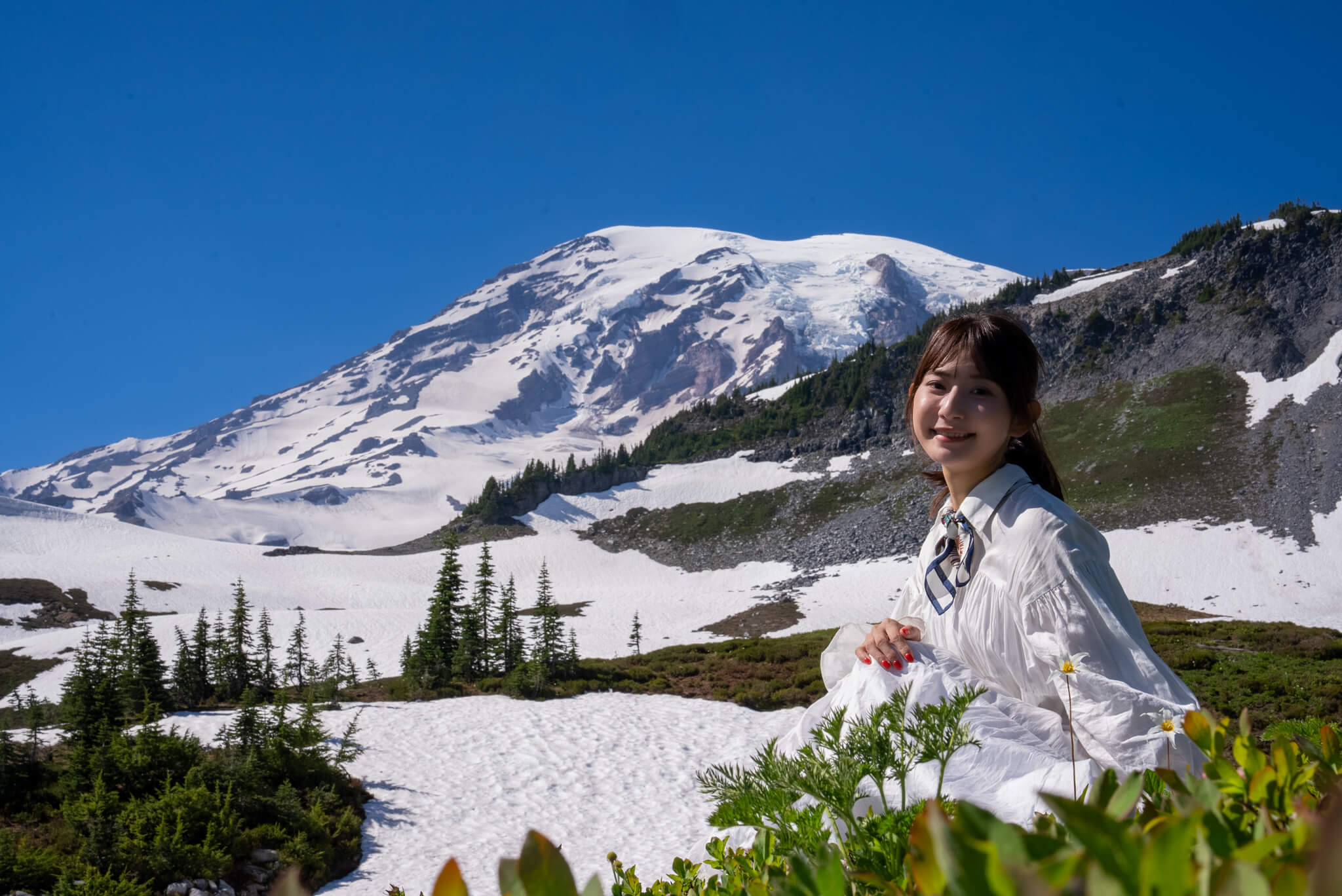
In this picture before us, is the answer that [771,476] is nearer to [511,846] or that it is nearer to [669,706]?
[669,706]

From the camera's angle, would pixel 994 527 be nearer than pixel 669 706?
Yes

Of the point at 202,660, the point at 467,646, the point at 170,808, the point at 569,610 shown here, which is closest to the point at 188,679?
the point at 202,660

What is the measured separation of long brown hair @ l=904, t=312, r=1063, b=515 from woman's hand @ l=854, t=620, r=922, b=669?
2.34 feet

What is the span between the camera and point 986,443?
7.93 feet

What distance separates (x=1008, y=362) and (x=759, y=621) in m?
40.3

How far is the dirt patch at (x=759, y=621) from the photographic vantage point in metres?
39.3

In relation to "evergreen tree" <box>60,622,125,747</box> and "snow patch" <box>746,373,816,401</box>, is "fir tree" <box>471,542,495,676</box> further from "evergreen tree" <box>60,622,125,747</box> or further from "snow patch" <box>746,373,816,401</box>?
"snow patch" <box>746,373,816,401</box>

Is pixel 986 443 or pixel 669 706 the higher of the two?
pixel 986 443

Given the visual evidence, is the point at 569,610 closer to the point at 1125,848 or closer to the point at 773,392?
the point at 1125,848

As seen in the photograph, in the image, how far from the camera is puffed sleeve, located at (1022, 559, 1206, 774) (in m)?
1.83

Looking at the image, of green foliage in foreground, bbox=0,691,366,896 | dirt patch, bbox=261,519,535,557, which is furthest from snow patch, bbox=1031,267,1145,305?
green foliage in foreground, bbox=0,691,366,896

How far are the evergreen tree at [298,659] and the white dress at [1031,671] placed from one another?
28.9 m

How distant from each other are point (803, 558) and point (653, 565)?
1357 cm

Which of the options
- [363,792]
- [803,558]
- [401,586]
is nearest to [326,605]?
[401,586]
